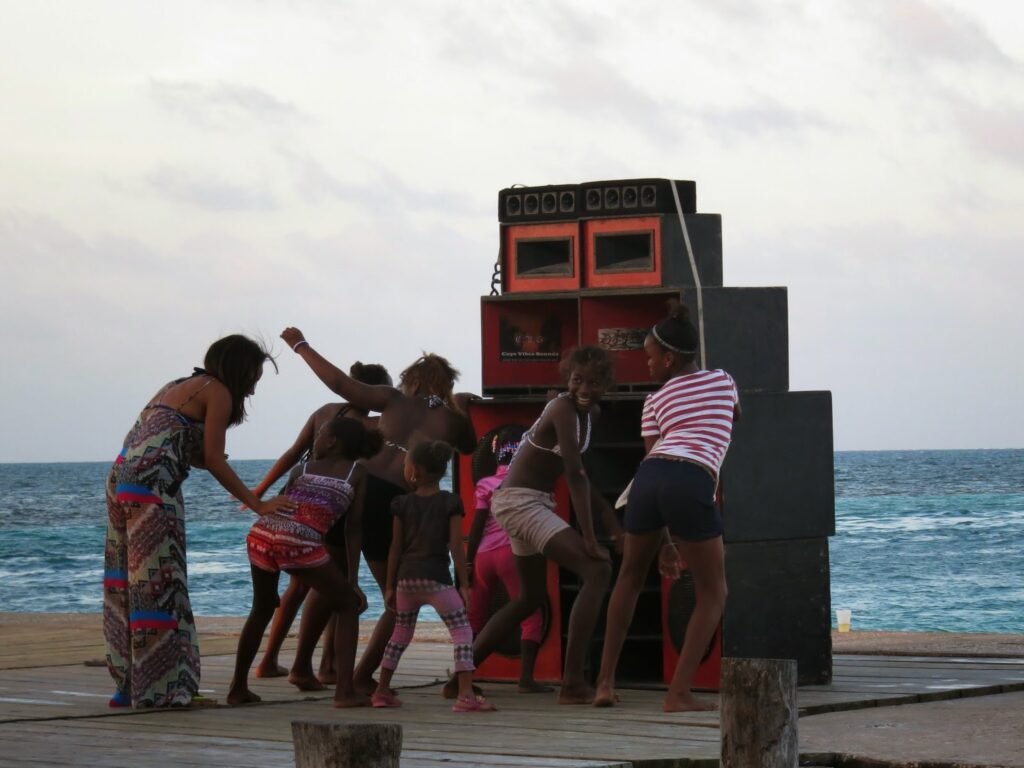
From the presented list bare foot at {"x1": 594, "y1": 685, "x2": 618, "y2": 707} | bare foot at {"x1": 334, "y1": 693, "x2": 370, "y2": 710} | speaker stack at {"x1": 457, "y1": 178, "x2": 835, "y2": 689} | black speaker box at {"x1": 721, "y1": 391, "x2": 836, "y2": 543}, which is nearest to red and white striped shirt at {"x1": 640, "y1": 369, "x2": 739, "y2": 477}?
black speaker box at {"x1": 721, "y1": 391, "x2": 836, "y2": 543}

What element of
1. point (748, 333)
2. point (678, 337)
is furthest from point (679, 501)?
point (748, 333)

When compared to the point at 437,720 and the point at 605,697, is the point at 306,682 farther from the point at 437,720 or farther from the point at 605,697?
the point at 605,697

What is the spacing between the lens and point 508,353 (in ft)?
32.4

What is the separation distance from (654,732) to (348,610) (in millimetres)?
1694

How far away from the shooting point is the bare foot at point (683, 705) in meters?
8.07

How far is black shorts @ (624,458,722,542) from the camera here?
8.11 metres

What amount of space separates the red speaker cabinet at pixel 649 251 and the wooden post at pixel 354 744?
194 inches

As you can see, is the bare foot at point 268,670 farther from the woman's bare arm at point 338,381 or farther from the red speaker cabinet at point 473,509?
the woman's bare arm at point 338,381

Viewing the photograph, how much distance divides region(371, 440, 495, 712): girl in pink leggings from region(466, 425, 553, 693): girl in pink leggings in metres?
0.61

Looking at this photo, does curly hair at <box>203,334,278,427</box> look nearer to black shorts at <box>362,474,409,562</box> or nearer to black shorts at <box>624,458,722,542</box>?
black shorts at <box>362,474,409,562</box>

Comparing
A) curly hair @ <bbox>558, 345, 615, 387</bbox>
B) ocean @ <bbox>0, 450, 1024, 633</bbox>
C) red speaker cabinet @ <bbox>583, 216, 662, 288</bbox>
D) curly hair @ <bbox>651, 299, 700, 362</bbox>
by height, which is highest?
red speaker cabinet @ <bbox>583, 216, 662, 288</bbox>

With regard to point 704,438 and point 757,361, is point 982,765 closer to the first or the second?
point 704,438

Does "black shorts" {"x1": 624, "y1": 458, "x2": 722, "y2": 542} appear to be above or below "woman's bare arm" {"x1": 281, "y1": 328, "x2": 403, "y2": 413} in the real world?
below

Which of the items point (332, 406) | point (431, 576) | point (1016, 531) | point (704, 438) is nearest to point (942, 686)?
point (704, 438)
